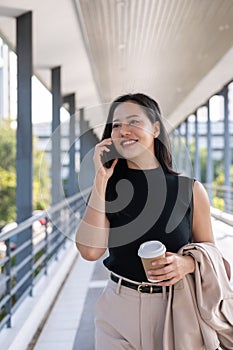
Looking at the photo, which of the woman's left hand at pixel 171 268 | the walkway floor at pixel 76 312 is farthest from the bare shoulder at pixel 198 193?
the walkway floor at pixel 76 312

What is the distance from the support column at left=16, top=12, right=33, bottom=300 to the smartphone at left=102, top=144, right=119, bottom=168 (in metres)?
2.36

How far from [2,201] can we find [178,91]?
17146 millimetres

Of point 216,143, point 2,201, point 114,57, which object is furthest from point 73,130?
point 2,201

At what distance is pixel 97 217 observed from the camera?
83 cm

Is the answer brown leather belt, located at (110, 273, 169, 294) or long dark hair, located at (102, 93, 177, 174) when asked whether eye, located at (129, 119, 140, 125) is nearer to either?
long dark hair, located at (102, 93, 177, 174)

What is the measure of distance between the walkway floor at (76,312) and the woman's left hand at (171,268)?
502mm

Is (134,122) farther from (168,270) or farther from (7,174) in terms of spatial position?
(7,174)

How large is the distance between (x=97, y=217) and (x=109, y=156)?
10 centimetres

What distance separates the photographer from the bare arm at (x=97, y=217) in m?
0.83

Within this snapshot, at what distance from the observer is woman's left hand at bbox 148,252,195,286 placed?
0.73 m

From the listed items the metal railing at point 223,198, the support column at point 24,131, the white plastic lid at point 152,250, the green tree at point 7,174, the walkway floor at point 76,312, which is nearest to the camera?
the white plastic lid at point 152,250

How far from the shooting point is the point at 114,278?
0.84 m

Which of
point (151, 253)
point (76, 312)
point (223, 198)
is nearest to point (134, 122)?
point (151, 253)

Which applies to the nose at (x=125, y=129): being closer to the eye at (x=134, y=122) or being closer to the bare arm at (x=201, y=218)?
the eye at (x=134, y=122)
